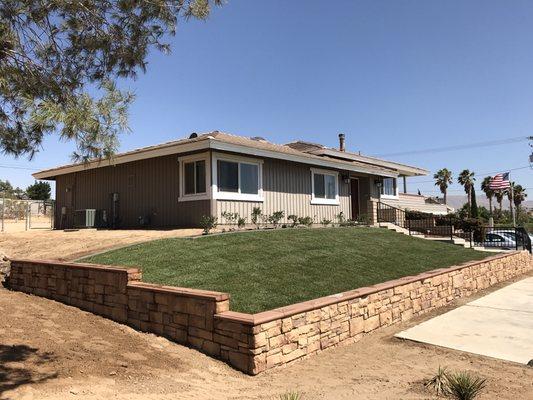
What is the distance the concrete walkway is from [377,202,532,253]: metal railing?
8.52 m

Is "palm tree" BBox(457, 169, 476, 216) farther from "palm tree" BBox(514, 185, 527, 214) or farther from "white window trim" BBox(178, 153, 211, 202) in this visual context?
"white window trim" BBox(178, 153, 211, 202)

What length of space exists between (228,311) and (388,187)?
69.2 ft

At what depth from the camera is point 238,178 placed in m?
15.7

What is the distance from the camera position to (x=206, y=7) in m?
5.67

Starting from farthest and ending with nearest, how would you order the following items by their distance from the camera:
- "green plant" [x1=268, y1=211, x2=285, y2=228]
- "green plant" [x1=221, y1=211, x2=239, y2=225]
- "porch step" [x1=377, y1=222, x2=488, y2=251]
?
1. "porch step" [x1=377, y1=222, x2=488, y2=251]
2. "green plant" [x1=268, y1=211, x2=285, y2=228]
3. "green plant" [x1=221, y1=211, x2=239, y2=225]

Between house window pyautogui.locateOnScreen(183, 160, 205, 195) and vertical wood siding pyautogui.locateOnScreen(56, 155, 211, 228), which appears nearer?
house window pyautogui.locateOnScreen(183, 160, 205, 195)

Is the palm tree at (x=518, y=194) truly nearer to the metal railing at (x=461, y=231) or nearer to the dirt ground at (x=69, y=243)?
the metal railing at (x=461, y=231)

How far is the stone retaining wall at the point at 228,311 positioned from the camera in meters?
5.64

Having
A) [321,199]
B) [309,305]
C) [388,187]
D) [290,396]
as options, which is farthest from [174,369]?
[388,187]

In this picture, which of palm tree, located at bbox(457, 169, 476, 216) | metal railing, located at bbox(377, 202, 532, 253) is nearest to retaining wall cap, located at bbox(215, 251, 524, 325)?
metal railing, located at bbox(377, 202, 532, 253)

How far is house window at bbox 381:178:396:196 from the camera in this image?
25.0m

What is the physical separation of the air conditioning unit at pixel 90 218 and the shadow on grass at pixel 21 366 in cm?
1281

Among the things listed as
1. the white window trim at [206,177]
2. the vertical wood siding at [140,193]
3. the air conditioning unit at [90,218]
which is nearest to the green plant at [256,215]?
the vertical wood siding at [140,193]

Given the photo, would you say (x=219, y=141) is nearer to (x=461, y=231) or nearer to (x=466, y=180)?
(x=461, y=231)
